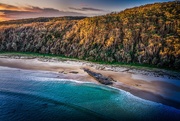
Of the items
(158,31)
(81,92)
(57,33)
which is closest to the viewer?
(81,92)

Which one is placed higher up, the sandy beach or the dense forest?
the dense forest

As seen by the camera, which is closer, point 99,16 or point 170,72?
point 170,72

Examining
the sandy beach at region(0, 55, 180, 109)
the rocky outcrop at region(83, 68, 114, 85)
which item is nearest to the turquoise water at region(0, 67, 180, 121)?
the rocky outcrop at region(83, 68, 114, 85)

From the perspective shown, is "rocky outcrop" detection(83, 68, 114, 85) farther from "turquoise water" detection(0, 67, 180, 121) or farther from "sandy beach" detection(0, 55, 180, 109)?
"turquoise water" detection(0, 67, 180, 121)

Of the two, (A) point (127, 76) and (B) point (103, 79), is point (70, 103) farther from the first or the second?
(A) point (127, 76)

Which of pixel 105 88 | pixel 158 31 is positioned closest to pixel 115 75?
pixel 105 88

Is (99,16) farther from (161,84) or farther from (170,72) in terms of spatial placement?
(161,84)

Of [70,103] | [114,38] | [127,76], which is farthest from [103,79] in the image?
[114,38]

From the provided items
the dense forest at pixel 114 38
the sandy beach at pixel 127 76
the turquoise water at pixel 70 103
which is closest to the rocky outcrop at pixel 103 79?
the sandy beach at pixel 127 76
